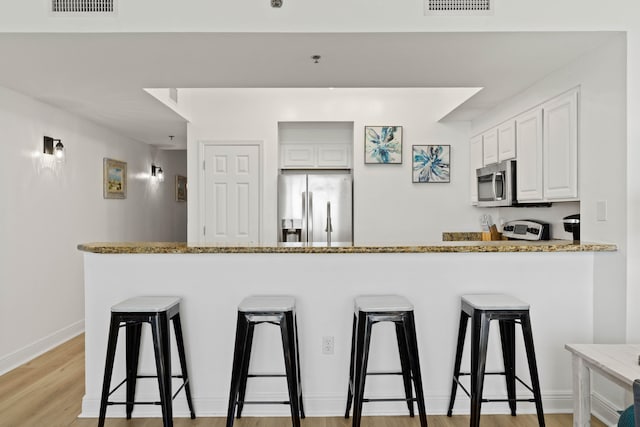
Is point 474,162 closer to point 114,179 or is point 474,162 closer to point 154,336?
point 154,336

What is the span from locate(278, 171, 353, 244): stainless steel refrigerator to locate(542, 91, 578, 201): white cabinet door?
2318mm

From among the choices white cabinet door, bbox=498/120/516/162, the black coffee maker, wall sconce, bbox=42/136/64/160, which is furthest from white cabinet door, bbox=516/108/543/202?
wall sconce, bbox=42/136/64/160

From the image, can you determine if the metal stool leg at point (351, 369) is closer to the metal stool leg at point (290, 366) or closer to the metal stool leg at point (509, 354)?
the metal stool leg at point (290, 366)

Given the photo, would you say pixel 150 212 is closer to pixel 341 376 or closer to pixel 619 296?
pixel 341 376

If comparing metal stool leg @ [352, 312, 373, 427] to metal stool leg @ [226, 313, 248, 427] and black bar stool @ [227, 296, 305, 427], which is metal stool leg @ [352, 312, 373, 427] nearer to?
black bar stool @ [227, 296, 305, 427]

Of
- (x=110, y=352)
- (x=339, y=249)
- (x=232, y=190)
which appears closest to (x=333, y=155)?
(x=232, y=190)

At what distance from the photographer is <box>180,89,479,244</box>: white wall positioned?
5.10 metres

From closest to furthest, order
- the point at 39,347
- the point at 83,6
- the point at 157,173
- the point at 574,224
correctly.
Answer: the point at 83,6, the point at 574,224, the point at 39,347, the point at 157,173

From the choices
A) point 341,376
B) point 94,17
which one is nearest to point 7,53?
point 94,17

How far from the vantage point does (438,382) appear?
270 centimetres

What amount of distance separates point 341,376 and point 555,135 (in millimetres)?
2146

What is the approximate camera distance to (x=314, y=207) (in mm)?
5074

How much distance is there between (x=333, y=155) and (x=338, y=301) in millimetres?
3046

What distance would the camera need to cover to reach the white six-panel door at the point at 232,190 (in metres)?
5.16
